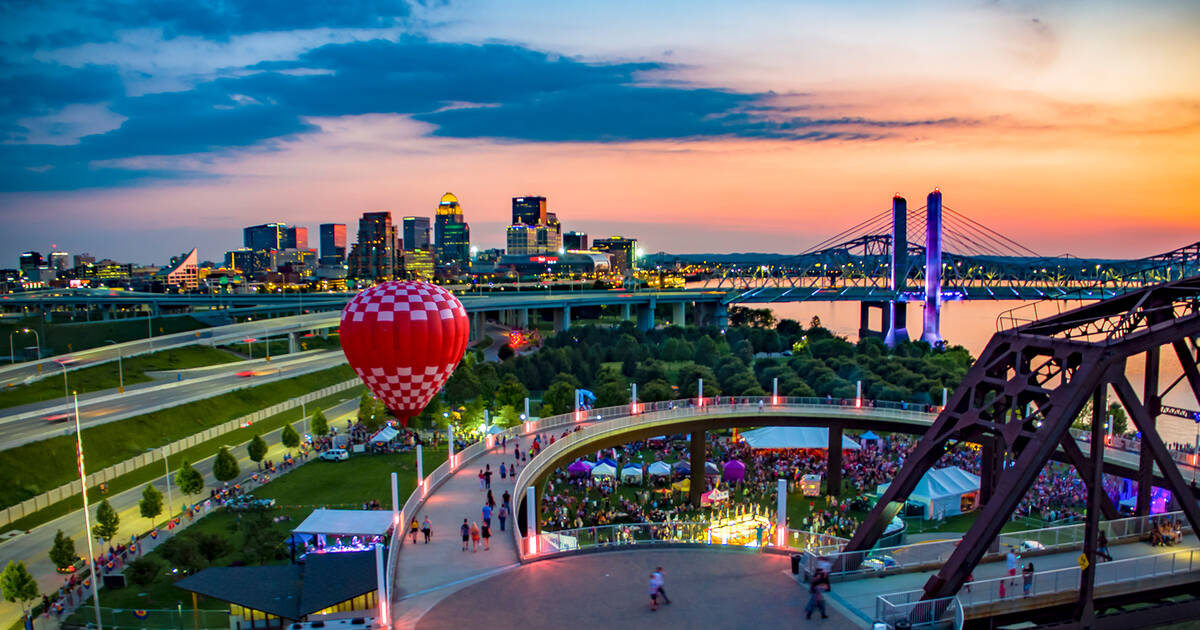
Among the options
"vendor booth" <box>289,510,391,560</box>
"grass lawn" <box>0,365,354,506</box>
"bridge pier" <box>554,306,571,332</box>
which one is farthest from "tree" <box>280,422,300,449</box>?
"bridge pier" <box>554,306,571,332</box>

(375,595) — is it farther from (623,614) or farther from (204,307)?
(204,307)

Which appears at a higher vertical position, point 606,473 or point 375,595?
point 375,595

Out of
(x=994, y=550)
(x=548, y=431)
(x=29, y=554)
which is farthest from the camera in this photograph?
(x=548, y=431)

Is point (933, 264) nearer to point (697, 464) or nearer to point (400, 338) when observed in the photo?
point (697, 464)

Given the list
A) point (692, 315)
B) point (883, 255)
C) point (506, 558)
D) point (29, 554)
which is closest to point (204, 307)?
point (692, 315)

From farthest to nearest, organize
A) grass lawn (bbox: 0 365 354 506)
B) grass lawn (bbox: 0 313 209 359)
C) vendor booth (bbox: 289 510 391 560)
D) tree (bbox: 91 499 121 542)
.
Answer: grass lawn (bbox: 0 313 209 359), grass lawn (bbox: 0 365 354 506), tree (bbox: 91 499 121 542), vendor booth (bbox: 289 510 391 560)

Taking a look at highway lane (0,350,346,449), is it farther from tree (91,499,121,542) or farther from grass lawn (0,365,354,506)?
tree (91,499,121,542)
